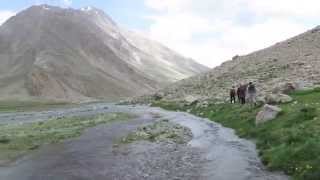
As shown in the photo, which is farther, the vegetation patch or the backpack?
the backpack

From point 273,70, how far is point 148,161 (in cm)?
7028

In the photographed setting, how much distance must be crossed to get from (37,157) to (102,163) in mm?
7989

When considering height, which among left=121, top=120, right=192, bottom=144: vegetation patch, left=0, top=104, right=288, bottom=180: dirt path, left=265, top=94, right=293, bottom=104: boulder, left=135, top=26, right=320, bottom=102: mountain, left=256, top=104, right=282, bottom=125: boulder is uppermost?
left=135, top=26, right=320, bottom=102: mountain

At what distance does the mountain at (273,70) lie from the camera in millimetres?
84562

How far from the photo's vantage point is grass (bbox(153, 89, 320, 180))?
2806 centimetres

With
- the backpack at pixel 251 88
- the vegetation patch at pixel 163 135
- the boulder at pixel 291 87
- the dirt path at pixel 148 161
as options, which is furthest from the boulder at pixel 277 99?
the boulder at pixel 291 87

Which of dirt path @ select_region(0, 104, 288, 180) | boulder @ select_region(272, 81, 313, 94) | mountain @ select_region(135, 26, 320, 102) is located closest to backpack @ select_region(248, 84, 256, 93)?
boulder @ select_region(272, 81, 313, 94)

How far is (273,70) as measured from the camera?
4060 inches

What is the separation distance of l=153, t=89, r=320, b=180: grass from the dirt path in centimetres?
83

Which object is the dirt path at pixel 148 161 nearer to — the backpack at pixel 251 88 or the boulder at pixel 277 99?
the boulder at pixel 277 99

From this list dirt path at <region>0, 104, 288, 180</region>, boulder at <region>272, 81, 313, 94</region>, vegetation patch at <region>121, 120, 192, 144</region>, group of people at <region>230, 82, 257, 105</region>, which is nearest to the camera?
dirt path at <region>0, 104, 288, 180</region>

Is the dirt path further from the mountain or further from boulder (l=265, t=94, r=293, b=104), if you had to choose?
the mountain

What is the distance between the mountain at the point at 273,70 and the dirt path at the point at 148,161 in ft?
91.3

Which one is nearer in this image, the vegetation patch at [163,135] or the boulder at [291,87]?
the vegetation patch at [163,135]
